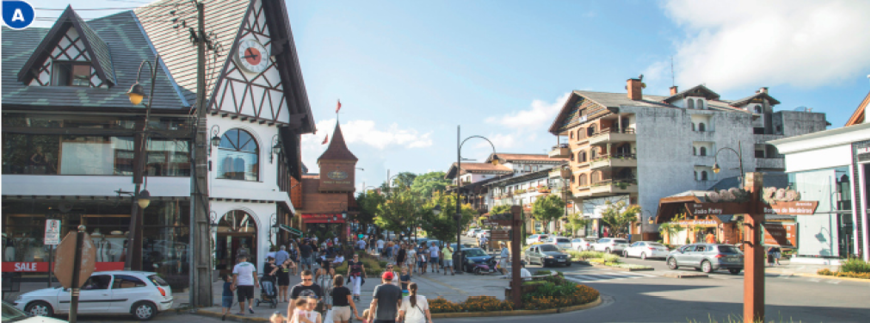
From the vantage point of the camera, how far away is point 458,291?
20.3 metres

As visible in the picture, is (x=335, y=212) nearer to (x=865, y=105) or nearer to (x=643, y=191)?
(x=643, y=191)

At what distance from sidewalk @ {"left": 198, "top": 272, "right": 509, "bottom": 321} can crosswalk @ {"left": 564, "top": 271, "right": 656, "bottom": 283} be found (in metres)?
3.51

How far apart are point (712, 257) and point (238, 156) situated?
2197cm

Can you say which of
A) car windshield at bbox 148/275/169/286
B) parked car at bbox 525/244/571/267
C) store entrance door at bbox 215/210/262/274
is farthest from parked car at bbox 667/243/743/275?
car windshield at bbox 148/275/169/286

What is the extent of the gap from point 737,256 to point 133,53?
29.1m

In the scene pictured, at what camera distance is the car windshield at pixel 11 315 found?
26.7 ft

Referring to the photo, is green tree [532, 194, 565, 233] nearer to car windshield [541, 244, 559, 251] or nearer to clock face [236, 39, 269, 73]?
car windshield [541, 244, 559, 251]

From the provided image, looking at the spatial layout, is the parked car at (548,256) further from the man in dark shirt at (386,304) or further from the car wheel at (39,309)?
the car wheel at (39,309)

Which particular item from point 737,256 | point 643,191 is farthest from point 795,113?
point 737,256

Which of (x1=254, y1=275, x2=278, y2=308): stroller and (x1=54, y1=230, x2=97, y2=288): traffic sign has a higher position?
(x1=54, y1=230, x2=97, y2=288): traffic sign

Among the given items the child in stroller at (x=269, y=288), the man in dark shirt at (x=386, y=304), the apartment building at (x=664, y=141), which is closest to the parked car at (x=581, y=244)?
the apartment building at (x=664, y=141)

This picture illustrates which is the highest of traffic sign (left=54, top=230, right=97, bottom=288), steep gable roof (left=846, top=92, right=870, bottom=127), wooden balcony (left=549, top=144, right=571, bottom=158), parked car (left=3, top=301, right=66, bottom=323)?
wooden balcony (left=549, top=144, right=571, bottom=158)

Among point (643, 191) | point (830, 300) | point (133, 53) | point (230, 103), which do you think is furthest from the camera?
point (643, 191)

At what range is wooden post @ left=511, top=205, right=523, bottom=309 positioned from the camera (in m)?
14.9
